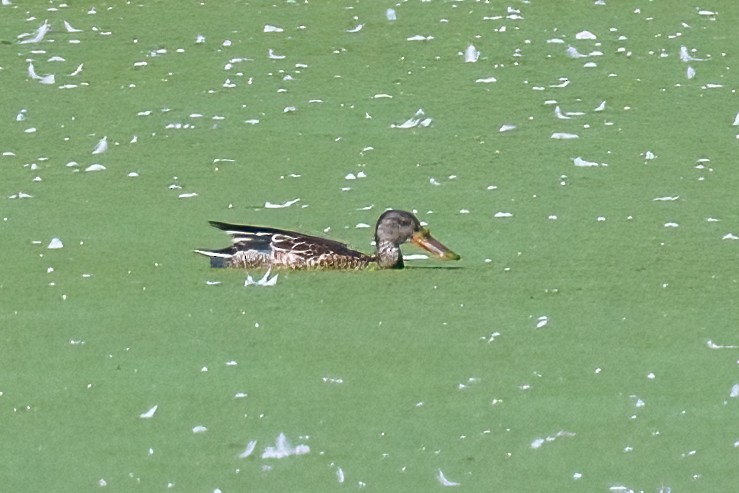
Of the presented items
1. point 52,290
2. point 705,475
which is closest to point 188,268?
point 52,290

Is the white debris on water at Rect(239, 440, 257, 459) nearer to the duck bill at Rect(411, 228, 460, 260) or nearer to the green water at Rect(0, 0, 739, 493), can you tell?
the green water at Rect(0, 0, 739, 493)

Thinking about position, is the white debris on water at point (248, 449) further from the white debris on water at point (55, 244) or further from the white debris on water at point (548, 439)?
the white debris on water at point (55, 244)

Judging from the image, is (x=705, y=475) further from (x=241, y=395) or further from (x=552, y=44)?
(x=552, y=44)

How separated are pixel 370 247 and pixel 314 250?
0.46 metres

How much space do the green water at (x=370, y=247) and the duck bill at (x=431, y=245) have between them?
0.26 feet

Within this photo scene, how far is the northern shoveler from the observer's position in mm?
7586

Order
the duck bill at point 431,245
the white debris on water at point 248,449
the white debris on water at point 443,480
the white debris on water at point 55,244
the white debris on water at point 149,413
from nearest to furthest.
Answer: the white debris on water at point 443,480
the white debris on water at point 248,449
the white debris on water at point 149,413
the duck bill at point 431,245
the white debris on water at point 55,244

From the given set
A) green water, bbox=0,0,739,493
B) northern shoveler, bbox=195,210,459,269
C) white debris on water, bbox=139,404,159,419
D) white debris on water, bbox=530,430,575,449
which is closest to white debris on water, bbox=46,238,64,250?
green water, bbox=0,0,739,493

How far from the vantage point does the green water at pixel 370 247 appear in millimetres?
5527

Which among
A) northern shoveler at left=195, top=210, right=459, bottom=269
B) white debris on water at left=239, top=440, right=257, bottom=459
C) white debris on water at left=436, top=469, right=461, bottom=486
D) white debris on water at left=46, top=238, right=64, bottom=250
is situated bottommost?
white debris on water at left=46, top=238, right=64, bottom=250

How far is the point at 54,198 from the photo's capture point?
8570 mm

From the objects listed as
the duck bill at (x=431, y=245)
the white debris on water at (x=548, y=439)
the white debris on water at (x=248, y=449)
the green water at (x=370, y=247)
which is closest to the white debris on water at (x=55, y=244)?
the green water at (x=370, y=247)

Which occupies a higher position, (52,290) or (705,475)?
(705,475)

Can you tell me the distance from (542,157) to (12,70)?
366 centimetres
